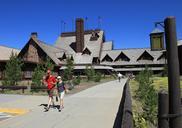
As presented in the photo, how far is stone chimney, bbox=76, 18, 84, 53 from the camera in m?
72.2

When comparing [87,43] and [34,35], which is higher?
[87,43]

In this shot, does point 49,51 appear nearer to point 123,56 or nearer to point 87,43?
point 87,43

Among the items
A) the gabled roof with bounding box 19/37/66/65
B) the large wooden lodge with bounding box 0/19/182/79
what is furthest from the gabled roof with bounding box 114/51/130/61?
the gabled roof with bounding box 19/37/66/65

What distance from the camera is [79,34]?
7250cm

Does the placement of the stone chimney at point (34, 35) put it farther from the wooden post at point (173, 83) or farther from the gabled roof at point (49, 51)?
the wooden post at point (173, 83)

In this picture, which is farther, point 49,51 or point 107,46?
point 107,46

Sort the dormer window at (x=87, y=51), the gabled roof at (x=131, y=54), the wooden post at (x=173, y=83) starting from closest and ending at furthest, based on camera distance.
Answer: the wooden post at (x=173, y=83) < the dormer window at (x=87, y=51) < the gabled roof at (x=131, y=54)

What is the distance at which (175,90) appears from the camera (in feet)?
12.8

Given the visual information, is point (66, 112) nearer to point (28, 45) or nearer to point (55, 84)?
point (55, 84)

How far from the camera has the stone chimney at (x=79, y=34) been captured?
72219 mm

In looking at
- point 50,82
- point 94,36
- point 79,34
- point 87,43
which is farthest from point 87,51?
point 50,82

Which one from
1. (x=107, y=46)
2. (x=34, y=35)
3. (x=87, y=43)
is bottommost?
(x=107, y=46)

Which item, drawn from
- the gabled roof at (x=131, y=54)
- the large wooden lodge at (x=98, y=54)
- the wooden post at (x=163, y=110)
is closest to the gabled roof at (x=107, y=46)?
the large wooden lodge at (x=98, y=54)

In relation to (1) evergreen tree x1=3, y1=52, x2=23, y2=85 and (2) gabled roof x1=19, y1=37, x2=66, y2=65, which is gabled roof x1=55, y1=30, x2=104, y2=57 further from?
(1) evergreen tree x1=3, y1=52, x2=23, y2=85
